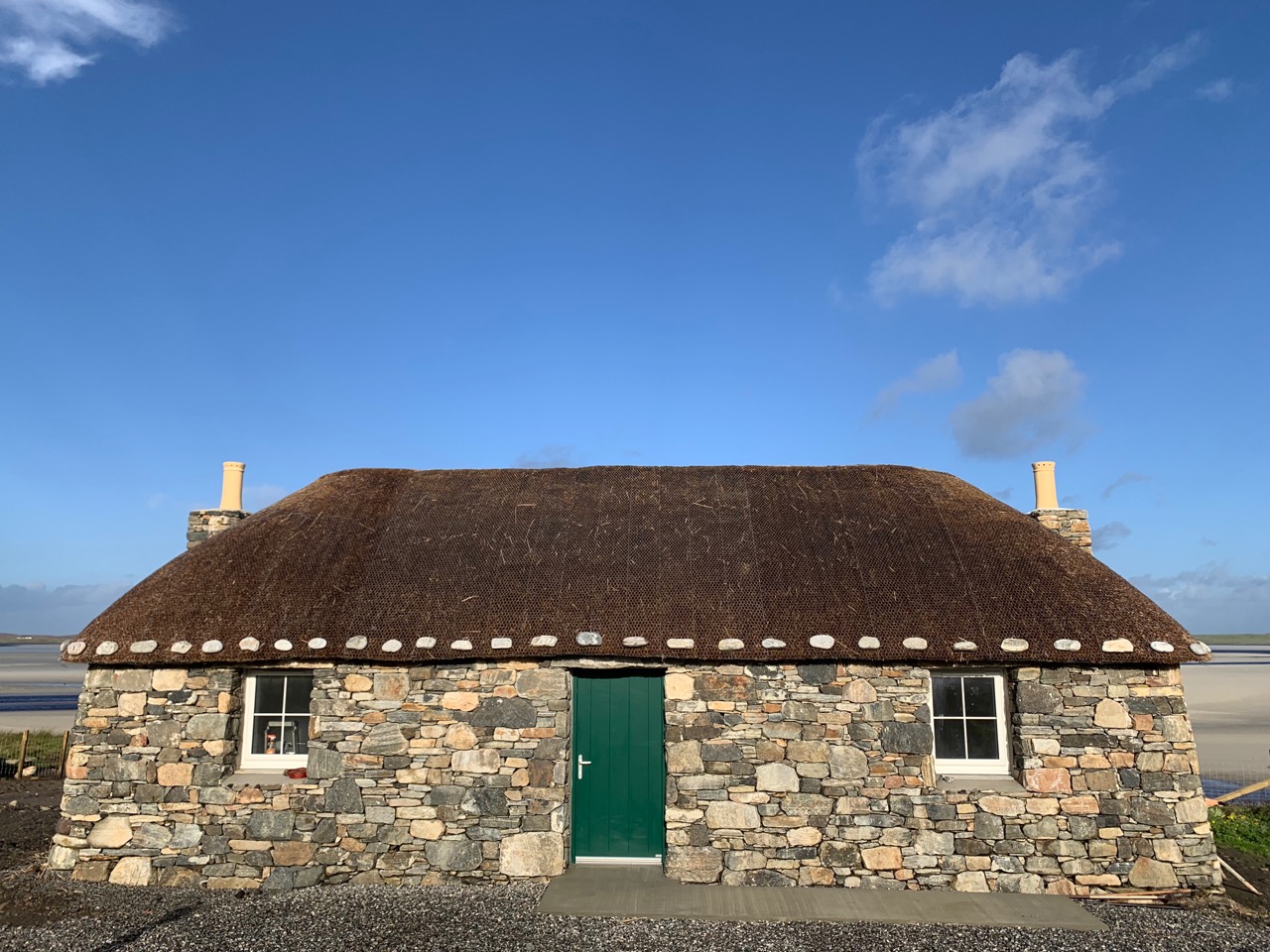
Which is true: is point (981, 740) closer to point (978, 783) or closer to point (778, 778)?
point (978, 783)

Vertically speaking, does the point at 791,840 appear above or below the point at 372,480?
below

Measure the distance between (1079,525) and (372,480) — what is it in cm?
995

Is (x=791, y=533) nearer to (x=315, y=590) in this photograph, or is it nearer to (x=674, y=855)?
(x=674, y=855)

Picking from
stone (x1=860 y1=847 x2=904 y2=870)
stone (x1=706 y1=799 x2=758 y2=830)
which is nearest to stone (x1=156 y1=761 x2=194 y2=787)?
stone (x1=706 y1=799 x2=758 y2=830)

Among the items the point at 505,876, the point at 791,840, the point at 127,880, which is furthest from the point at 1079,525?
the point at 127,880

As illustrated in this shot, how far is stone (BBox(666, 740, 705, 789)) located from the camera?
25.5ft

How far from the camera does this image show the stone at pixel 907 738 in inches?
305

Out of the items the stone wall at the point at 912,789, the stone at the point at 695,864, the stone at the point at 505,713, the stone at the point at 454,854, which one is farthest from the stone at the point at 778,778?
the stone at the point at 454,854

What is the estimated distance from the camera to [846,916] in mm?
6828

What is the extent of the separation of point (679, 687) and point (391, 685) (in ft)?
9.73

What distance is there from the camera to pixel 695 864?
762 centimetres

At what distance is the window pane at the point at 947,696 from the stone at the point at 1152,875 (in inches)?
81.6

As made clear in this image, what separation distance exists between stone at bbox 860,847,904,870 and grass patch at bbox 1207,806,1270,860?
13.2 ft

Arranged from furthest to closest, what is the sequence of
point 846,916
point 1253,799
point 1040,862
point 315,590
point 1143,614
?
point 1253,799 → point 315,590 → point 1143,614 → point 1040,862 → point 846,916
